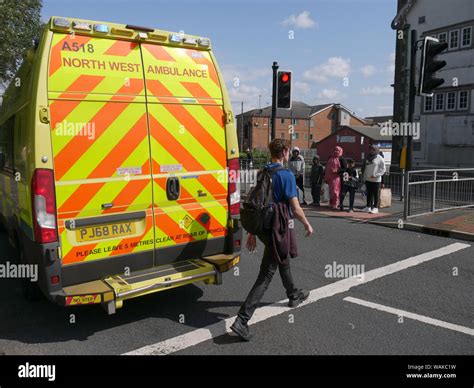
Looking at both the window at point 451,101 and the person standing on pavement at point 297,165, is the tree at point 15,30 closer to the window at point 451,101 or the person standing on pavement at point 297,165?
the person standing on pavement at point 297,165

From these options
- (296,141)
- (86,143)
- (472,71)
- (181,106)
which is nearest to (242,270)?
(181,106)

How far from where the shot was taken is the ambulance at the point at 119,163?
3879mm

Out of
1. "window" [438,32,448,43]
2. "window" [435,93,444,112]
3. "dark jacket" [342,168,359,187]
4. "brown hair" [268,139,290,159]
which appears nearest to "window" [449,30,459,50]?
"window" [438,32,448,43]

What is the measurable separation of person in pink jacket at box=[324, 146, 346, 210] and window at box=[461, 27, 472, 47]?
48.0 feet

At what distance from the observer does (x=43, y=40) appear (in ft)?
12.9

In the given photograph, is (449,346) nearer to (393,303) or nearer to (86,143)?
(393,303)

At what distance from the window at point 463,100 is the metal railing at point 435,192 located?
12722 mm

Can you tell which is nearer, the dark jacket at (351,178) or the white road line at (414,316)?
the white road line at (414,316)

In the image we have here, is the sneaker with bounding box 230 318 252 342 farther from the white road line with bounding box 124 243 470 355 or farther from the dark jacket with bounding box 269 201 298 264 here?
the dark jacket with bounding box 269 201 298 264

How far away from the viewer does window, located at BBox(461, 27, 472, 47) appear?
21473mm

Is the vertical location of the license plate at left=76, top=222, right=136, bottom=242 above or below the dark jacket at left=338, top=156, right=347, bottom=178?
below

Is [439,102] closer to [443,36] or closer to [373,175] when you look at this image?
[443,36]

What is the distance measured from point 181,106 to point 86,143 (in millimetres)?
1112

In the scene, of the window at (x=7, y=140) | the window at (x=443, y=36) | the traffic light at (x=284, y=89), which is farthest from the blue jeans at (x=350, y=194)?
the window at (x=443, y=36)
